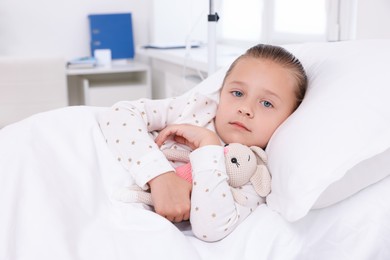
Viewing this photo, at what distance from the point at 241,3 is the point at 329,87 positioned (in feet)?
6.93

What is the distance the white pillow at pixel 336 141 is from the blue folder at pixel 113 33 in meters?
2.62

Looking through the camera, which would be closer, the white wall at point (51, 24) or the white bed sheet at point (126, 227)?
the white bed sheet at point (126, 227)

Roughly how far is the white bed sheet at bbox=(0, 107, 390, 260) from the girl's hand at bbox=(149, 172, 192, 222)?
0.10 feet

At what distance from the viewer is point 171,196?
2.61 feet

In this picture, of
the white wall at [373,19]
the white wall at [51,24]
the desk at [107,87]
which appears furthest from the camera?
the white wall at [51,24]

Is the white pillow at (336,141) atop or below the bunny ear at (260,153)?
atop

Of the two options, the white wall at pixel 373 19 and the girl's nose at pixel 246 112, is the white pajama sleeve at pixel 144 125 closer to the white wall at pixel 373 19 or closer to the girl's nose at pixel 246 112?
the girl's nose at pixel 246 112

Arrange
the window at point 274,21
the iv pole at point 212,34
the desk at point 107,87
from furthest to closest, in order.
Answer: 1. the desk at point 107,87
2. the window at point 274,21
3. the iv pole at point 212,34

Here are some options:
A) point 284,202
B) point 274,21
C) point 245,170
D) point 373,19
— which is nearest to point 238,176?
point 245,170

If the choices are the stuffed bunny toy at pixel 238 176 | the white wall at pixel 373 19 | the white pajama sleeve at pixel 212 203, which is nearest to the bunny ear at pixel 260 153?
the stuffed bunny toy at pixel 238 176

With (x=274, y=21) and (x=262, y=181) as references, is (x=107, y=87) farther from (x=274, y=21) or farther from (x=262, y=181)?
(x=262, y=181)

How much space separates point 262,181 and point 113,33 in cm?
269

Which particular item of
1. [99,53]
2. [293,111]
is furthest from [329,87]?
[99,53]

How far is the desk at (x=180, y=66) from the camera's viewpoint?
223 cm
